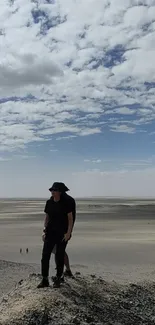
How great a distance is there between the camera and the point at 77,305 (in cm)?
731

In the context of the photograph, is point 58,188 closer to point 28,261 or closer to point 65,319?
point 65,319

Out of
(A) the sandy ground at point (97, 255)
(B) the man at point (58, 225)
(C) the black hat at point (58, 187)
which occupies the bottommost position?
(A) the sandy ground at point (97, 255)

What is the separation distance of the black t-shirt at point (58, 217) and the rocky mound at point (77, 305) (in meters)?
1.08

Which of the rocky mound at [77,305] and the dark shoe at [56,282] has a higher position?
the dark shoe at [56,282]

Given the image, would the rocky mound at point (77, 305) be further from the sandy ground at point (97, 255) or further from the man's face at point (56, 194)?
the sandy ground at point (97, 255)

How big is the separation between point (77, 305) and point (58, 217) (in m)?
1.84

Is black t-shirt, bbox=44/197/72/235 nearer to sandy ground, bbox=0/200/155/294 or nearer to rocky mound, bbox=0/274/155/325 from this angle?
rocky mound, bbox=0/274/155/325

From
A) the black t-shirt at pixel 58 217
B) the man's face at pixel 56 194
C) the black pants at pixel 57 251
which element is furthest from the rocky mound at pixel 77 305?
the man's face at pixel 56 194

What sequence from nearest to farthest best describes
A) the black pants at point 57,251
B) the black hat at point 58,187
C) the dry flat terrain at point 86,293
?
the dry flat terrain at point 86,293 < the black pants at point 57,251 < the black hat at point 58,187

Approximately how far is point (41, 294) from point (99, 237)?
1463 centimetres

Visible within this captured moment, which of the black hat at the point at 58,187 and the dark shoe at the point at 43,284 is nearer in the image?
the dark shoe at the point at 43,284

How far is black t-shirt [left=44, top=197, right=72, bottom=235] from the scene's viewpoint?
8.48m

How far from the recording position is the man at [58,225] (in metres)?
8.38


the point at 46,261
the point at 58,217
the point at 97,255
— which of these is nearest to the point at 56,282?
the point at 46,261
